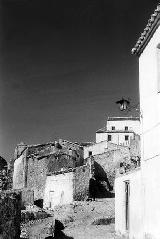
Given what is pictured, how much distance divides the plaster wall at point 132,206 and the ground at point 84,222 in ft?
2.64

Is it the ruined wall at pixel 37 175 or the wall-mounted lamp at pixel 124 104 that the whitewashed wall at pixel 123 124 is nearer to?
the ruined wall at pixel 37 175

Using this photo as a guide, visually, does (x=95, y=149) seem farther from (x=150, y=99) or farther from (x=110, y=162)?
(x=150, y=99)

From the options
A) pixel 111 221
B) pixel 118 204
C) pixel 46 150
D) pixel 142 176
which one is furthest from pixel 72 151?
pixel 142 176

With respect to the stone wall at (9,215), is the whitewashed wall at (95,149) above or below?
above

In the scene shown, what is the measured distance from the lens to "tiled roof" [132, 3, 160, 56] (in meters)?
10.8

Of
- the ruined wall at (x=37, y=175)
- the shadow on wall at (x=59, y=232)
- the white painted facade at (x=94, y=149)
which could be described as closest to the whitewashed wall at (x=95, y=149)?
the white painted facade at (x=94, y=149)

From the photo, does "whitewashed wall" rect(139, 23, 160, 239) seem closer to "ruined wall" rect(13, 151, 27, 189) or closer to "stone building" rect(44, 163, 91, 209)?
"stone building" rect(44, 163, 91, 209)

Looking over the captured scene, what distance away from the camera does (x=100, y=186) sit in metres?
33.5

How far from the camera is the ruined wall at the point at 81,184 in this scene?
28.3 meters

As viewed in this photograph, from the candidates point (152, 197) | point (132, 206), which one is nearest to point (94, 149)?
point (132, 206)

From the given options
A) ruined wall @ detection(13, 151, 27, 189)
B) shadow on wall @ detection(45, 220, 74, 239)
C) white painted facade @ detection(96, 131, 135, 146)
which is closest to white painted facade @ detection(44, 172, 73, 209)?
shadow on wall @ detection(45, 220, 74, 239)

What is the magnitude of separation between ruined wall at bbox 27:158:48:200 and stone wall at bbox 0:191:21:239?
26.6 meters

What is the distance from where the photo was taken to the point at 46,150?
44812mm

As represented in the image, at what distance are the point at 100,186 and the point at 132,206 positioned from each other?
20044mm
